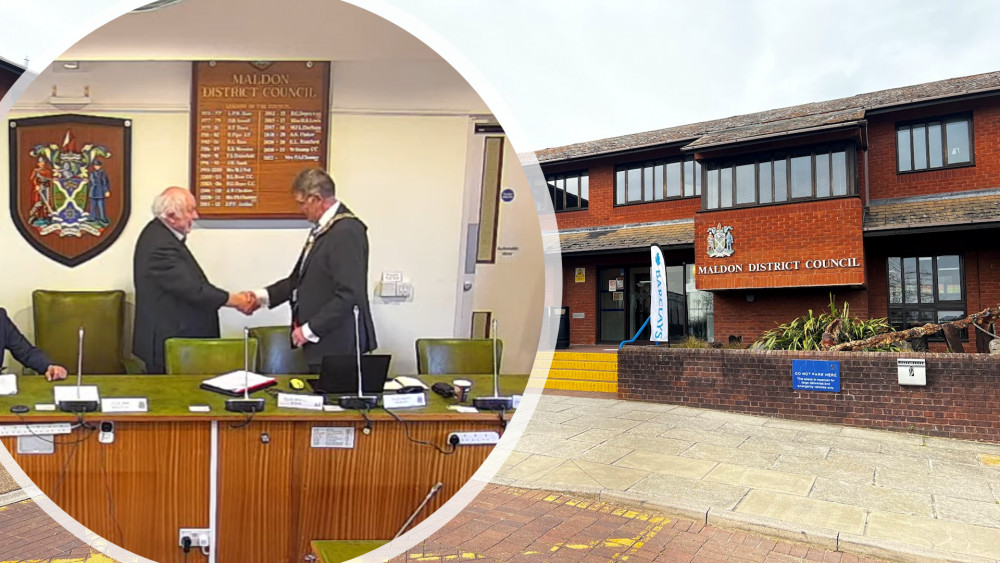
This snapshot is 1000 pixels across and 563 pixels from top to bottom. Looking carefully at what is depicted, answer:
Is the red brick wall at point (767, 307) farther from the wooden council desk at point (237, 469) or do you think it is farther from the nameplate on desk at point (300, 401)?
the nameplate on desk at point (300, 401)

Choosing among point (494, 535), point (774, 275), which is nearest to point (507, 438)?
point (494, 535)

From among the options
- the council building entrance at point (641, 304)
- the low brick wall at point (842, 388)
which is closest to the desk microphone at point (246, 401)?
the low brick wall at point (842, 388)

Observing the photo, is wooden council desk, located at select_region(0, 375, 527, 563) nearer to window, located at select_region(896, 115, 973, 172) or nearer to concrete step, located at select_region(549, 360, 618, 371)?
concrete step, located at select_region(549, 360, 618, 371)

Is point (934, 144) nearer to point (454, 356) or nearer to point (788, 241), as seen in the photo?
point (788, 241)

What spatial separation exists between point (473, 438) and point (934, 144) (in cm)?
1737

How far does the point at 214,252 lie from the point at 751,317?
53.6ft

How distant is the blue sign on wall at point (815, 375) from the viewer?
9289mm

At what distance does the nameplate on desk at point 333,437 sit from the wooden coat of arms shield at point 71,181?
1.85 ft

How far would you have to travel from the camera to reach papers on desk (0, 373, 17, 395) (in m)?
1.33

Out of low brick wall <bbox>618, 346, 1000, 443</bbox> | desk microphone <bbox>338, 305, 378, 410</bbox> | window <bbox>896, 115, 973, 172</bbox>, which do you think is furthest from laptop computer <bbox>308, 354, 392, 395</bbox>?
window <bbox>896, 115, 973, 172</bbox>

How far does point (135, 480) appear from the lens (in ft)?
4.45

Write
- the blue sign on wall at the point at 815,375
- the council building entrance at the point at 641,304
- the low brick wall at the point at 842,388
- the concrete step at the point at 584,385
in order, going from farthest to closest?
the council building entrance at the point at 641,304
the concrete step at the point at 584,385
the blue sign on wall at the point at 815,375
the low brick wall at the point at 842,388

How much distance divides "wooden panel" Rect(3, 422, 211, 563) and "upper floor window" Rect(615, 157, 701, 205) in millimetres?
18036

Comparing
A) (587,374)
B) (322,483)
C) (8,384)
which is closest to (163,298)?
(8,384)
